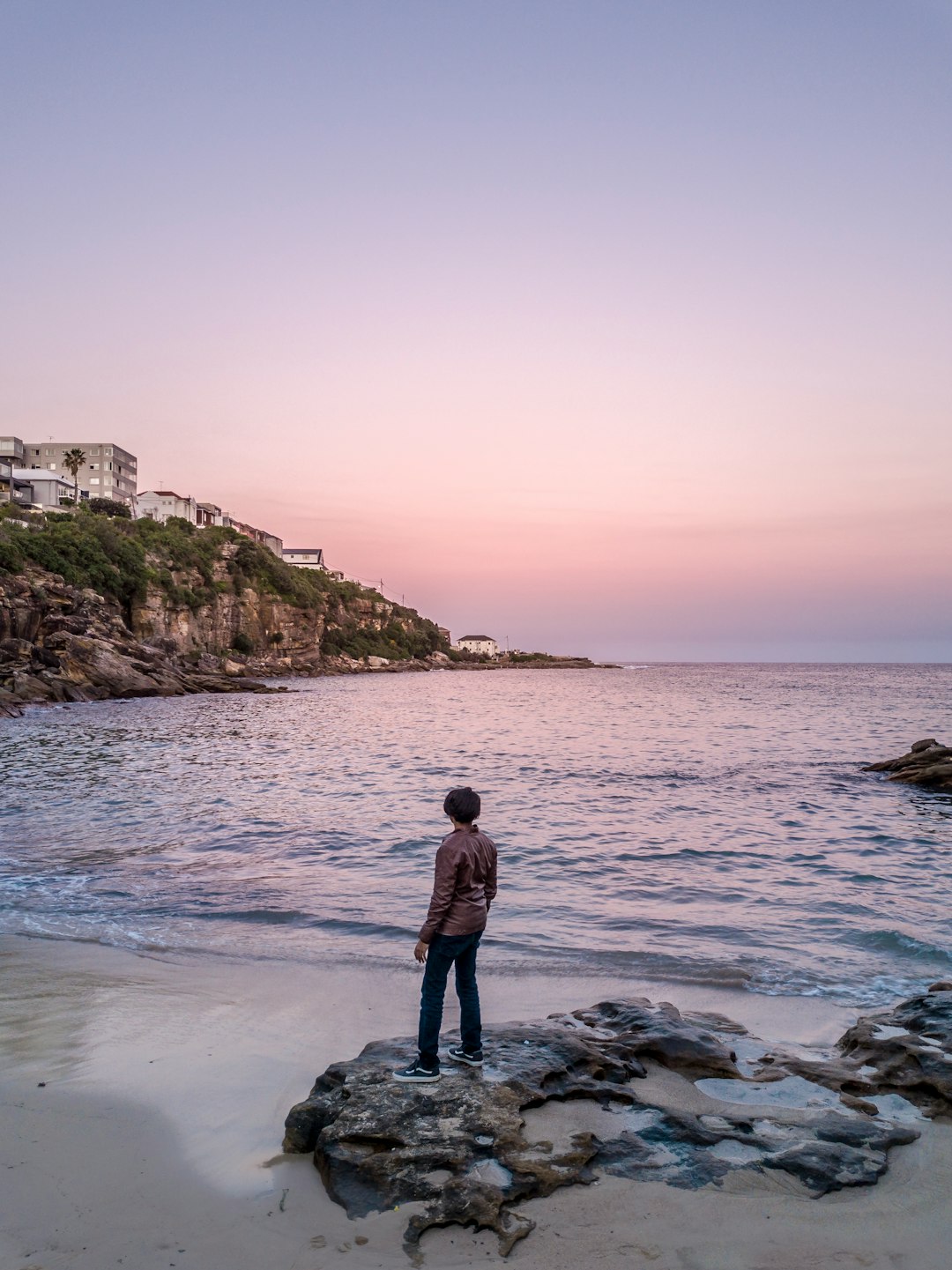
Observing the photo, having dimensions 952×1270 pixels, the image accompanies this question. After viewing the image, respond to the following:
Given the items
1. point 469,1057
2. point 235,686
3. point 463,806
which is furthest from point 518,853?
point 235,686

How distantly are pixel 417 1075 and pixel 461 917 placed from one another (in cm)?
94

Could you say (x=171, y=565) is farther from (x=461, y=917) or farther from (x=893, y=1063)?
(x=893, y=1063)

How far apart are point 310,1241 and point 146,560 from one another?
84639mm

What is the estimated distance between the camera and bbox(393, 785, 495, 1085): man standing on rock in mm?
5215

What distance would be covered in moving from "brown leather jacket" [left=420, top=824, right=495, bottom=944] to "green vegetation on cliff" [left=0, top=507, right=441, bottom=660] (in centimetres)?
6222

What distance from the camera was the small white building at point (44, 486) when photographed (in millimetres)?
92688

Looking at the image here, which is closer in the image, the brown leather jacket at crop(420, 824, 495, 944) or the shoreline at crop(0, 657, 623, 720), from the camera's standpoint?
the brown leather jacket at crop(420, 824, 495, 944)

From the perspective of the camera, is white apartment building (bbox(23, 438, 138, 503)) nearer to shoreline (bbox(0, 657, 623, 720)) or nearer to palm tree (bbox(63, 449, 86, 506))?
palm tree (bbox(63, 449, 86, 506))

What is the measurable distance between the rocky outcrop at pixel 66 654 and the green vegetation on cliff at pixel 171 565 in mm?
4865

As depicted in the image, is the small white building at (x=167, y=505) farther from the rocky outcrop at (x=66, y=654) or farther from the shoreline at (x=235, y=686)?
the rocky outcrop at (x=66, y=654)

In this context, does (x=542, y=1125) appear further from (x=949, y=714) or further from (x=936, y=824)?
(x=949, y=714)

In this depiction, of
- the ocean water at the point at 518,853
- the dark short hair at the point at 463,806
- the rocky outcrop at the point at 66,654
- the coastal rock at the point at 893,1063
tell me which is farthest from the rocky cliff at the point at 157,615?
the coastal rock at the point at 893,1063

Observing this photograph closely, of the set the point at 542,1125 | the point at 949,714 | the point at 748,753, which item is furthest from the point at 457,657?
the point at 542,1125

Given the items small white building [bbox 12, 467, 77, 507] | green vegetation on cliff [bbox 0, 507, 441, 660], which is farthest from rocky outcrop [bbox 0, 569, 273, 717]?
small white building [bbox 12, 467, 77, 507]
